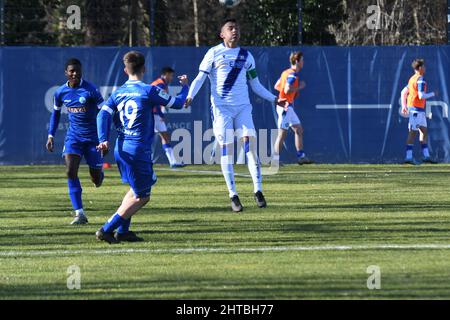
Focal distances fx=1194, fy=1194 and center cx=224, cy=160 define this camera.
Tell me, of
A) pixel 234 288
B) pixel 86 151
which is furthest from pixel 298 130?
pixel 234 288

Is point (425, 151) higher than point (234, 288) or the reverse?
the reverse

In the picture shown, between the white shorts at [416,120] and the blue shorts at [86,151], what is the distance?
11961 mm

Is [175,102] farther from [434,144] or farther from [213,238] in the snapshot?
[434,144]

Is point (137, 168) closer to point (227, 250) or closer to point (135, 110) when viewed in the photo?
point (135, 110)

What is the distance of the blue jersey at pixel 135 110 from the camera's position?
40.3ft

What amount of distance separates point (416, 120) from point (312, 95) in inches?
97.2

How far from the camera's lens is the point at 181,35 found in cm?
4656

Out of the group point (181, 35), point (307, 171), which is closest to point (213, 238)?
point (307, 171)

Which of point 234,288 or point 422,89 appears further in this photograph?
point 422,89

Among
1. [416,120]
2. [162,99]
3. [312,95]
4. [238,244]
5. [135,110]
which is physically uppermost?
[162,99]

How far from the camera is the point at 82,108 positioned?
1516 centimetres

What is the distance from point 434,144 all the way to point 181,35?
69.2 feet

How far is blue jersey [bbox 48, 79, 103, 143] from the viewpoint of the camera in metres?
15.1

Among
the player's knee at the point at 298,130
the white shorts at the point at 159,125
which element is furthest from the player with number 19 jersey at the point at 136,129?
the player's knee at the point at 298,130
